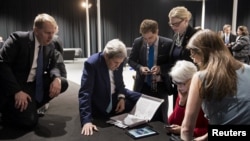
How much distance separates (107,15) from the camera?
11.1m

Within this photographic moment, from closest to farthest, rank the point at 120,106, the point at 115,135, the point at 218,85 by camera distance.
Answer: the point at 218,85 < the point at 115,135 < the point at 120,106

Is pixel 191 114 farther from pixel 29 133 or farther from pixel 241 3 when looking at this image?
pixel 241 3

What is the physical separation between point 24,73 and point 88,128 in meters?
0.86

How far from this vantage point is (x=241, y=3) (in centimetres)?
1023

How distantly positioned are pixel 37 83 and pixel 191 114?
1.50 m

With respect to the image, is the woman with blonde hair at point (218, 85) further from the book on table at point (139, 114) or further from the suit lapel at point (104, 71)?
the suit lapel at point (104, 71)

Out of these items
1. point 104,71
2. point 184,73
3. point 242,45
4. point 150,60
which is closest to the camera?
point 184,73

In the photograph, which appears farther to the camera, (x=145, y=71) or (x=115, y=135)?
(x=145, y=71)

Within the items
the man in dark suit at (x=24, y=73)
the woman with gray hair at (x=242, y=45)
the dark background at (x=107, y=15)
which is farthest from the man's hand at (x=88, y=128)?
the dark background at (x=107, y=15)

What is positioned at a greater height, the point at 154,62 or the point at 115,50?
the point at 115,50

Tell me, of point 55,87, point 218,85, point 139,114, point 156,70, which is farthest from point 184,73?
point 55,87

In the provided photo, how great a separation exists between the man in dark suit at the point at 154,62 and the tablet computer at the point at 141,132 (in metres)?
0.56

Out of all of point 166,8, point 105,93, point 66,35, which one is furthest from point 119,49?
point 166,8

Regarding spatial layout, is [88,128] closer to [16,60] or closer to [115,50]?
[115,50]
